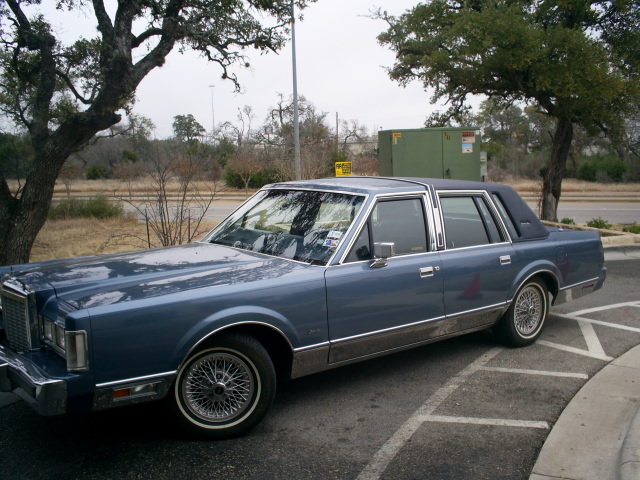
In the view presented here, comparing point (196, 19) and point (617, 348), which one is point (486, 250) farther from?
point (196, 19)

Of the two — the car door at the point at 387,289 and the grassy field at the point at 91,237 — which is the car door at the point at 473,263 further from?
the grassy field at the point at 91,237

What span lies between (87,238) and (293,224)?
11.7m

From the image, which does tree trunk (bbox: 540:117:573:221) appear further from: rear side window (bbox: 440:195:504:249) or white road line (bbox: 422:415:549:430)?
white road line (bbox: 422:415:549:430)

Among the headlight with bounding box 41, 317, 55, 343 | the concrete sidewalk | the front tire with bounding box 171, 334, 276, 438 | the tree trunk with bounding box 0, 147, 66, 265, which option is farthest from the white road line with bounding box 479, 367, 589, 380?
the tree trunk with bounding box 0, 147, 66, 265

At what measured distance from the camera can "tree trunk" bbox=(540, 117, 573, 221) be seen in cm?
1638

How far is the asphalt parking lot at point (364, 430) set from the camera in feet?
12.1

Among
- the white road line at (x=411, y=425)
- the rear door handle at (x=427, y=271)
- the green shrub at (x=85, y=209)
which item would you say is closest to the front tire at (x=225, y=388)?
the white road line at (x=411, y=425)

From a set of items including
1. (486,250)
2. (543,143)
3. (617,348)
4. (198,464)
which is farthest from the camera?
(543,143)

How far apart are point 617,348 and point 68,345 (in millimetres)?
5172

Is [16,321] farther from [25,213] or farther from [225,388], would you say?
[25,213]

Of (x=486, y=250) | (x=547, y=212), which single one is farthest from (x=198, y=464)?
(x=547, y=212)

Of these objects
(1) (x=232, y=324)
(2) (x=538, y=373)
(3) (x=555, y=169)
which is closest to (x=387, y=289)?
(1) (x=232, y=324)

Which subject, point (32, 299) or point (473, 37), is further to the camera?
point (473, 37)

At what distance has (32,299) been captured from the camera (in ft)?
12.8
